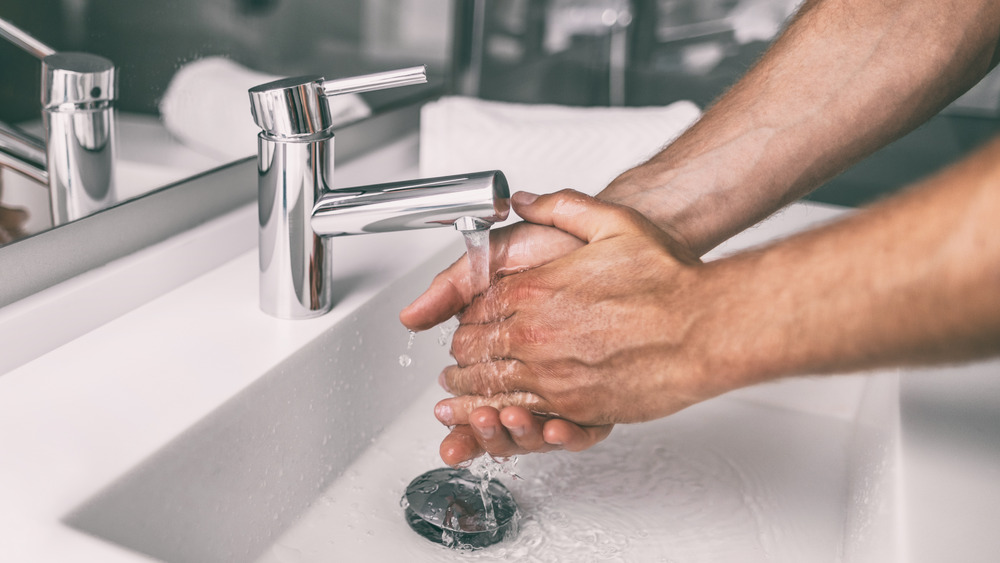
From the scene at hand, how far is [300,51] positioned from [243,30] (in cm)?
11

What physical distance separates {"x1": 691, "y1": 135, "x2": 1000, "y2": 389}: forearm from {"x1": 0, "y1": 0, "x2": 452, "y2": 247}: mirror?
1.56 feet

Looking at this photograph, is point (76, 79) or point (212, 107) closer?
point (76, 79)

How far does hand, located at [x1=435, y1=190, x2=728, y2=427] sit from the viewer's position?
20.6 inches

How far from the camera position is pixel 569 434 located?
23.6 inches

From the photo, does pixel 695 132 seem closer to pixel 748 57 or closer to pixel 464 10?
pixel 748 57

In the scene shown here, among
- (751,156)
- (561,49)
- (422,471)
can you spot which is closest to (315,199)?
(422,471)

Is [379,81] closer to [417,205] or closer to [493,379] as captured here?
[417,205]

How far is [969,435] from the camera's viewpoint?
0.56 meters

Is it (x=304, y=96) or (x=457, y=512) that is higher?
(x=304, y=96)

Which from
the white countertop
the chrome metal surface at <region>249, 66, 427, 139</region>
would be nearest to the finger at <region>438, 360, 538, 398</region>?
the white countertop

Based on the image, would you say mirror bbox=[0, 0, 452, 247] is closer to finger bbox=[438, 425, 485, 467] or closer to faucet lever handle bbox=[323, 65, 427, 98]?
faucet lever handle bbox=[323, 65, 427, 98]

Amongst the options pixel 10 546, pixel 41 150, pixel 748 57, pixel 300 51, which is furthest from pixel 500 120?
pixel 10 546

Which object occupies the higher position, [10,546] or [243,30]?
[243,30]

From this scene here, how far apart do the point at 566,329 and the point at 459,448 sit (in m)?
0.12
